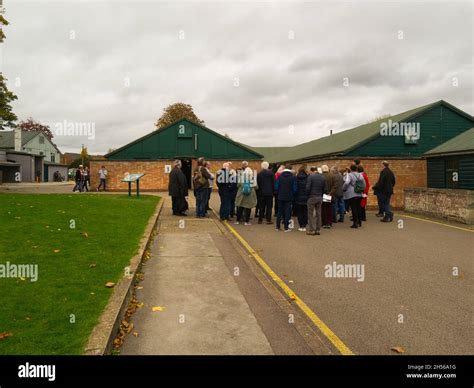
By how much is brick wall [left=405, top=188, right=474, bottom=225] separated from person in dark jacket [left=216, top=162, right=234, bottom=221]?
8.74m

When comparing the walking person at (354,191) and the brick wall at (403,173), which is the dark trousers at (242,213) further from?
the brick wall at (403,173)

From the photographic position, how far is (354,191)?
12805 millimetres

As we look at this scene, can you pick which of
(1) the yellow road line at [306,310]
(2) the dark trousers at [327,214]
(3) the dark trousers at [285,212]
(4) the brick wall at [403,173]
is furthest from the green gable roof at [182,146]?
(1) the yellow road line at [306,310]

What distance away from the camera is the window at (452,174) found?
17766 mm

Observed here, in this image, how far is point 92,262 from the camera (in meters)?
6.76

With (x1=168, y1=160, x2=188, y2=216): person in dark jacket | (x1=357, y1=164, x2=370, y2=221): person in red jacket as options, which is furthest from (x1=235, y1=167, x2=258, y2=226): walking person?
(x1=357, y1=164, x2=370, y2=221): person in red jacket

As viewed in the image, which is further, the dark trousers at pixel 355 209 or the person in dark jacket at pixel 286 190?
the dark trousers at pixel 355 209

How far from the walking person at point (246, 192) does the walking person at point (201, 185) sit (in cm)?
131

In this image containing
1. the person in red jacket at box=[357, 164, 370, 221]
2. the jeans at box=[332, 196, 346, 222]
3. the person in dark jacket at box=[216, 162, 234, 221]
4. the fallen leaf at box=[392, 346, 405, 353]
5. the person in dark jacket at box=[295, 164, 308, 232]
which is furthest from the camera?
the jeans at box=[332, 196, 346, 222]

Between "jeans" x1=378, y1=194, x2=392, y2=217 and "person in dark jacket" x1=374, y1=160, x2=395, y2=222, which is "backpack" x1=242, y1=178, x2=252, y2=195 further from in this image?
"jeans" x1=378, y1=194, x2=392, y2=217

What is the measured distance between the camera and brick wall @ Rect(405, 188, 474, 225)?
14258mm

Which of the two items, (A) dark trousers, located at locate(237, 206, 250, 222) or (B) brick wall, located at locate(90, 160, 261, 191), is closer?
(A) dark trousers, located at locate(237, 206, 250, 222)
